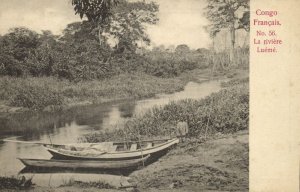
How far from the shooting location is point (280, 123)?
16.6 feet

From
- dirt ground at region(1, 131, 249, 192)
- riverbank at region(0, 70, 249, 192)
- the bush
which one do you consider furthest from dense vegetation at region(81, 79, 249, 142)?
the bush

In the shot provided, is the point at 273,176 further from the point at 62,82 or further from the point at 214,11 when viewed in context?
the point at 62,82

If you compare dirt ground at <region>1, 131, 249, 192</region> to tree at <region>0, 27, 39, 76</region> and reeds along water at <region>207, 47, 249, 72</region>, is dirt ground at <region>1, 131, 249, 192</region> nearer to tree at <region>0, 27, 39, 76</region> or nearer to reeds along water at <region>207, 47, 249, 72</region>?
reeds along water at <region>207, 47, 249, 72</region>

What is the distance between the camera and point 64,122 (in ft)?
15.8

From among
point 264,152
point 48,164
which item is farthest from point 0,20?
point 264,152

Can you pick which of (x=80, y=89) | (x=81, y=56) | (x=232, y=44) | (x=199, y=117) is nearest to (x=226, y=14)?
(x=232, y=44)

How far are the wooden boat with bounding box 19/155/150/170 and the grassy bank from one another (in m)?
0.49

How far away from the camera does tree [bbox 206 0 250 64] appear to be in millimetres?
4980

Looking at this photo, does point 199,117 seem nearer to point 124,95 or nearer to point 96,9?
point 124,95

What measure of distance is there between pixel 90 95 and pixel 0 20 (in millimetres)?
1060

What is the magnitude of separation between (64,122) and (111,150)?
1.65 ft

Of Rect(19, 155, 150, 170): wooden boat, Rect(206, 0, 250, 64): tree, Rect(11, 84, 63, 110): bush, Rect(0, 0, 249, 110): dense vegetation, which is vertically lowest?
Rect(19, 155, 150, 170): wooden boat

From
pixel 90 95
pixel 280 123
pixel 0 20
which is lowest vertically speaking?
pixel 280 123

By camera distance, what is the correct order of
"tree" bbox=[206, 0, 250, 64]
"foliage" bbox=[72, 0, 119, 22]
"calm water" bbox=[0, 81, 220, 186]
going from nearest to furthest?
"calm water" bbox=[0, 81, 220, 186], "foliage" bbox=[72, 0, 119, 22], "tree" bbox=[206, 0, 250, 64]
